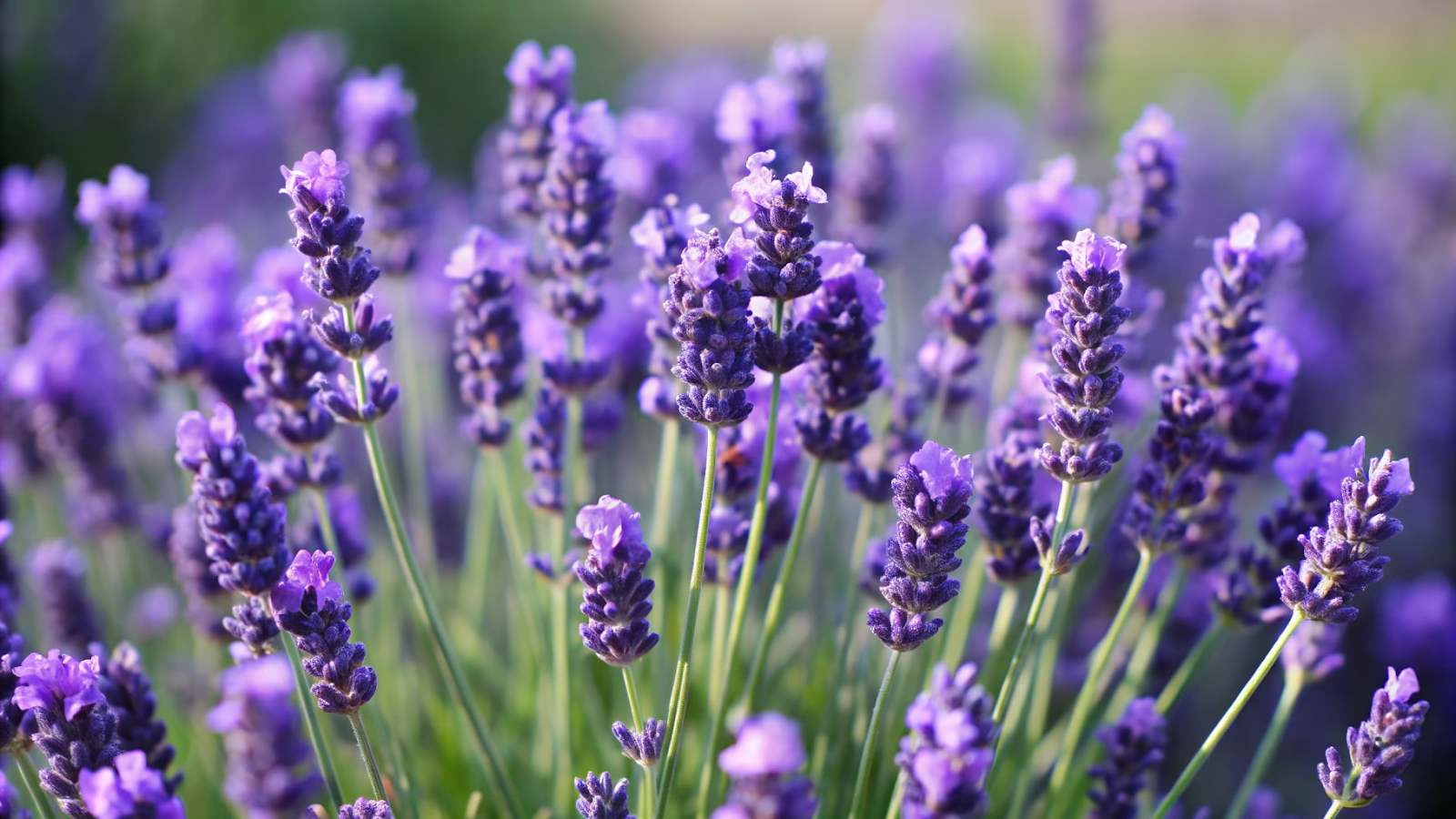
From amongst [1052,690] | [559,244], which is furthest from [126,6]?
[1052,690]

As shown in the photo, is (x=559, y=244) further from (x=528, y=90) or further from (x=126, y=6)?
(x=126, y=6)

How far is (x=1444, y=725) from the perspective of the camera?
3.32 m

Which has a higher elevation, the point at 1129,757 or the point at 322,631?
the point at 322,631

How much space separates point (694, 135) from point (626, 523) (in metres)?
3.16

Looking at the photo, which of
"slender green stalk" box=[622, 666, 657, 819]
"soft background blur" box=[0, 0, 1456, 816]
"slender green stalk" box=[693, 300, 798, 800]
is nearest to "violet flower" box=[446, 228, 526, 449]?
"slender green stalk" box=[693, 300, 798, 800]

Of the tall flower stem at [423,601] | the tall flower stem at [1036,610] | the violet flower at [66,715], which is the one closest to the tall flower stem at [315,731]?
the tall flower stem at [423,601]

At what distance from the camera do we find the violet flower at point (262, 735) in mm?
1336

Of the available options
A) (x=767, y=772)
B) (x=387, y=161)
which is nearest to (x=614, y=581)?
(x=767, y=772)

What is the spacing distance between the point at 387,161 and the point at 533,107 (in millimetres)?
588

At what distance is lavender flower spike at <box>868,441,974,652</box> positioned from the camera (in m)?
1.49

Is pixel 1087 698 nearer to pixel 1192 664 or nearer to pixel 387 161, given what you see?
pixel 1192 664

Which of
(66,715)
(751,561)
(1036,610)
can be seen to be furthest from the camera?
(751,561)

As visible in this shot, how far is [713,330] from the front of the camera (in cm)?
151

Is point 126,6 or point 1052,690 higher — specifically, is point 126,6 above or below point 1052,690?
above
